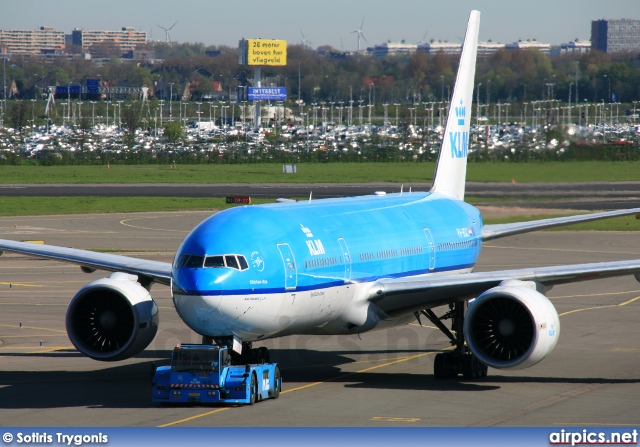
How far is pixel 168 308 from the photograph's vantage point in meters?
44.1

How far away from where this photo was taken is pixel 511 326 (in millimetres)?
27875

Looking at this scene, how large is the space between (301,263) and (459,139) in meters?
15.8

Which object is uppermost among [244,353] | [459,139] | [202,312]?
[459,139]

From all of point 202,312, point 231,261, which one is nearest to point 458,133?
point 231,261

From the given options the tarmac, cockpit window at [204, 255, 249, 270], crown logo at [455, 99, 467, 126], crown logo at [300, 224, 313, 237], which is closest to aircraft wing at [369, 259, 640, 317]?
the tarmac

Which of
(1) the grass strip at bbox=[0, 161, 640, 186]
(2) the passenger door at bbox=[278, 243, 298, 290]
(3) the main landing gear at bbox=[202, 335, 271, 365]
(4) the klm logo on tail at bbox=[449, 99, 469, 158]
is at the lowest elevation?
(1) the grass strip at bbox=[0, 161, 640, 186]

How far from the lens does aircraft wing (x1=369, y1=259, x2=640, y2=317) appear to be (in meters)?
29.1

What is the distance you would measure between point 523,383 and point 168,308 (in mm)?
18887

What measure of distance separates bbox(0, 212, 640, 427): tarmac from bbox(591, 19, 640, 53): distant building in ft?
179

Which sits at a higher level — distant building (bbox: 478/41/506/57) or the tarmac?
distant building (bbox: 478/41/506/57)

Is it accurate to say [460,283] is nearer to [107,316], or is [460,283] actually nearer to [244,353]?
[244,353]

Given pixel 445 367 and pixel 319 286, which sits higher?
pixel 319 286

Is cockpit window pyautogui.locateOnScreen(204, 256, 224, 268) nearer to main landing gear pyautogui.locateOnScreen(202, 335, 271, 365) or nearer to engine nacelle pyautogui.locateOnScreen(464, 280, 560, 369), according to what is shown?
main landing gear pyautogui.locateOnScreen(202, 335, 271, 365)

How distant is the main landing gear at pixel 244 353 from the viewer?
84.8ft
